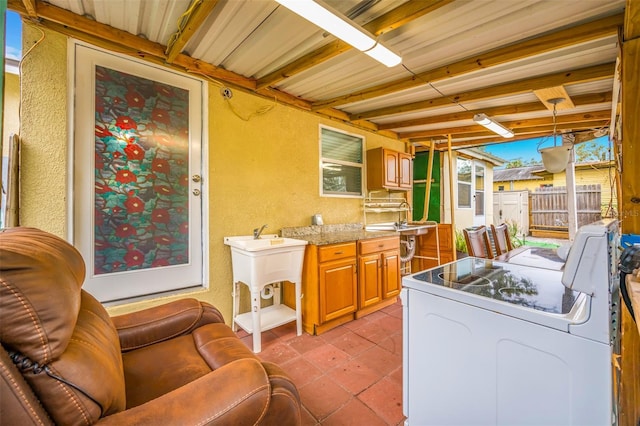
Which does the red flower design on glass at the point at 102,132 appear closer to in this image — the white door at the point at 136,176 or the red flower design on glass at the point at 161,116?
the white door at the point at 136,176

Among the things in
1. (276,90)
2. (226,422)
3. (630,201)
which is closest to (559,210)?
(630,201)

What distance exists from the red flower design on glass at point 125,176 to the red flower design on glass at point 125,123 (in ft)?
1.09

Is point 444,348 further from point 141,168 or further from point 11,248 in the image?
point 141,168

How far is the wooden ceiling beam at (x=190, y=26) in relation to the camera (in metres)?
1.57

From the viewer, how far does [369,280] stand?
298 centimetres

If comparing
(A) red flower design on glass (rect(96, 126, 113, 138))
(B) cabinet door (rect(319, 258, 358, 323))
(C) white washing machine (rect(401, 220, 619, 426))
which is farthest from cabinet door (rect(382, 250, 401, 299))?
(A) red flower design on glass (rect(96, 126, 113, 138))

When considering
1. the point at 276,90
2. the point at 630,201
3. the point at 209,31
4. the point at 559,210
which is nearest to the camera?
the point at 630,201

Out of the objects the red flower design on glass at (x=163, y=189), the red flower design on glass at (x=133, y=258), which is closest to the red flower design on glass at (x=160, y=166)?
the red flower design on glass at (x=163, y=189)

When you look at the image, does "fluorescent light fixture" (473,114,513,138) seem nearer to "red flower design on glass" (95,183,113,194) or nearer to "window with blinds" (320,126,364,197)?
"window with blinds" (320,126,364,197)

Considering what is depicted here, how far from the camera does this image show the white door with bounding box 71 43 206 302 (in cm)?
194

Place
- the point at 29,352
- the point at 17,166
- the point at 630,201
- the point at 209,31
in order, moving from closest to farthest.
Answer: the point at 29,352
the point at 630,201
the point at 17,166
the point at 209,31

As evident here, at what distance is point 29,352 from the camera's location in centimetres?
67

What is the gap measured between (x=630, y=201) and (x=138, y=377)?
97.3 inches

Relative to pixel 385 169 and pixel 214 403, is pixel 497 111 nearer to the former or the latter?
pixel 385 169
